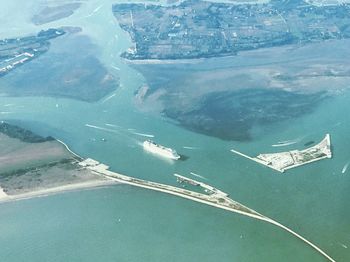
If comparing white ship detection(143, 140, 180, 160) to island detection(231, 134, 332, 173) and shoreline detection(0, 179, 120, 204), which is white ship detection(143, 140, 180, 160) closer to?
island detection(231, 134, 332, 173)

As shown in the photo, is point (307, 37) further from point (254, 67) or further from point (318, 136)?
point (318, 136)

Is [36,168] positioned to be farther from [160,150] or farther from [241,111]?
[241,111]

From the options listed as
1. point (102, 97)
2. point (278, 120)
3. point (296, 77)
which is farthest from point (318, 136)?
point (102, 97)

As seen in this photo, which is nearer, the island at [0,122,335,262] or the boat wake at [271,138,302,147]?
A: the island at [0,122,335,262]

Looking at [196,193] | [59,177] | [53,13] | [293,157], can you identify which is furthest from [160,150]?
[53,13]

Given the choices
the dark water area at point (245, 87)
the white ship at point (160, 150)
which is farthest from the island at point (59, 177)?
the dark water area at point (245, 87)

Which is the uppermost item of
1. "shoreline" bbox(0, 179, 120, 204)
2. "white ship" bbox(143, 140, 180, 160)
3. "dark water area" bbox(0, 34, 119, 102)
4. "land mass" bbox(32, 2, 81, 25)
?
"land mass" bbox(32, 2, 81, 25)

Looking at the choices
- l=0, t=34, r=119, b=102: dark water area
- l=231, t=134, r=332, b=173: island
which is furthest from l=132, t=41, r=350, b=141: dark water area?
l=0, t=34, r=119, b=102: dark water area
